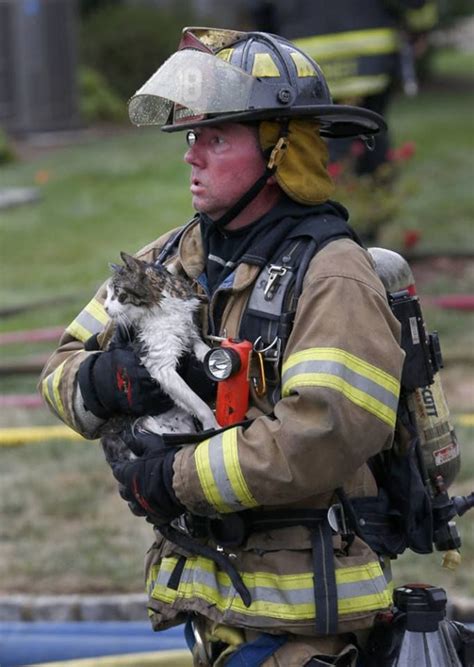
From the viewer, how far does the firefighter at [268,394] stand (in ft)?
9.03

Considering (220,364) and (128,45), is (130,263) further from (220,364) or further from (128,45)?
(128,45)

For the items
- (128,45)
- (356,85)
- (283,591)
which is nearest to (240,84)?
(283,591)

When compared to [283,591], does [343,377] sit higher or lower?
higher

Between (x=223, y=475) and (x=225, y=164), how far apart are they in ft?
2.38

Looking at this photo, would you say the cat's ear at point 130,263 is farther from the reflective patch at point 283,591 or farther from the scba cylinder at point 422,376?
the reflective patch at point 283,591

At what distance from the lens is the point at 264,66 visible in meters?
2.99

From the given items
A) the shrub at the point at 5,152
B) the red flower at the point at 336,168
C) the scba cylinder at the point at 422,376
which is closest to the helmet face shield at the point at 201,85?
the scba cylinder at the point at 422,376

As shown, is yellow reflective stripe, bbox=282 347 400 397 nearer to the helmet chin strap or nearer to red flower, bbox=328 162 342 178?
the helmet chin strap

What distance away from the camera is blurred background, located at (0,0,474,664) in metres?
6.09

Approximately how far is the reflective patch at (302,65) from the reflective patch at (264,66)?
63mm

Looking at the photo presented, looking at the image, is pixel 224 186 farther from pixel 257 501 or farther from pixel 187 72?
pixel 257 501

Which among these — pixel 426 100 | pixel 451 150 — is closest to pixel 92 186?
pixel 451 150

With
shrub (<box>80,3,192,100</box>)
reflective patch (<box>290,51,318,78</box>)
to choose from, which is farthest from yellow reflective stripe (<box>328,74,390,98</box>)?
shrub (<box>80,3,192,100</box>)

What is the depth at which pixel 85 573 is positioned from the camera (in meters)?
5.67
